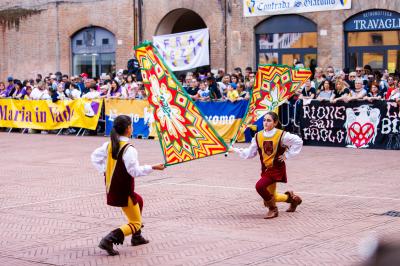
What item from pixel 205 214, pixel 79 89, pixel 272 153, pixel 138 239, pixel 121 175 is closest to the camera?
pixel 121 175

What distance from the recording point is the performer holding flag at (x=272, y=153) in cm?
920

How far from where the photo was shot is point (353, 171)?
13969 millimetres

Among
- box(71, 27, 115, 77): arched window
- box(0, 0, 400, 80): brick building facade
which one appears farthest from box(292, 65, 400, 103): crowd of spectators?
box(71, 27, 115, 77): arched window

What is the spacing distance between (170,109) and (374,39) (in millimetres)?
17873

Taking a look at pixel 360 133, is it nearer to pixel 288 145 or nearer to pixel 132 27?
pixel 288 145

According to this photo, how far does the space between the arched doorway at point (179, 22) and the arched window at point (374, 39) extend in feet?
25.2

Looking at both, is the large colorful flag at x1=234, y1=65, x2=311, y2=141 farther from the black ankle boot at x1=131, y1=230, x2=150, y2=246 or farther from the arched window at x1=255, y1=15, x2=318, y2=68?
the arched window at x1=255, y1=15, x2=318, y2=68

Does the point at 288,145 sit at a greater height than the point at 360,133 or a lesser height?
greater

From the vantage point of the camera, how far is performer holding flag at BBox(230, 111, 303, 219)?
9.20 meters

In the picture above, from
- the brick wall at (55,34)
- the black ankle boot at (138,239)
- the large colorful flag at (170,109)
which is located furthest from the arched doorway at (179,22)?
the black ankle boot at (138,239)

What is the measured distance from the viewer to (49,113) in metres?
24.6

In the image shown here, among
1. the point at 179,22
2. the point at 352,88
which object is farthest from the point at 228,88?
the point at 179,22

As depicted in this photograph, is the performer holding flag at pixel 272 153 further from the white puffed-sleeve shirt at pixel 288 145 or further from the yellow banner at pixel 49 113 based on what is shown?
the yellow banner at pixel 49 113

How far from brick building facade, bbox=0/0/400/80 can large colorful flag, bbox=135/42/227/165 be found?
1722 centimetres
